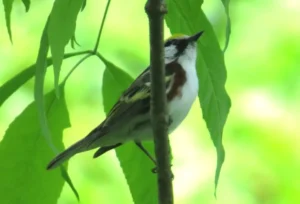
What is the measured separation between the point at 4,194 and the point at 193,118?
1156 millimetres

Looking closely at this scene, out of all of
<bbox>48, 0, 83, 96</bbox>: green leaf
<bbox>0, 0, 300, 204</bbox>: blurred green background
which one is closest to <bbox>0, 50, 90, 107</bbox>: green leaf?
<bbox>48, 0, 83, 96</bbox>: green leaf

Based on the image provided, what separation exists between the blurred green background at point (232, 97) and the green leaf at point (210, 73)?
981 millimetres

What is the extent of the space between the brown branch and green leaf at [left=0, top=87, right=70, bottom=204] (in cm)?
24

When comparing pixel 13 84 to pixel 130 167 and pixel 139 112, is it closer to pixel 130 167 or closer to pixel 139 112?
pixel 130 167

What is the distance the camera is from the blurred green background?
211 cm

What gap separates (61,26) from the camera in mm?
869

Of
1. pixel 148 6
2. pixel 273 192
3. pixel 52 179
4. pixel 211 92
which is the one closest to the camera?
pixel 148 6

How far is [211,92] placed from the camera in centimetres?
107

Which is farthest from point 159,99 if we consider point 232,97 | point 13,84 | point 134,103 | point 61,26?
point 232,97

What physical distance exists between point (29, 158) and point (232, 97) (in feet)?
3.69

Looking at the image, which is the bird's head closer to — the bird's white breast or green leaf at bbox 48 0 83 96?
the bird's white breast

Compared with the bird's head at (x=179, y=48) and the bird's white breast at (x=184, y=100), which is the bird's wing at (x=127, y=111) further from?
the bird's head at (x=179, y=48)

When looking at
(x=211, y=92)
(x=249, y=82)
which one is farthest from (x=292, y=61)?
(x=211, y=92)

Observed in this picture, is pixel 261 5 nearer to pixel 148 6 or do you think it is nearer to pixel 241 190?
pixel 241 190
